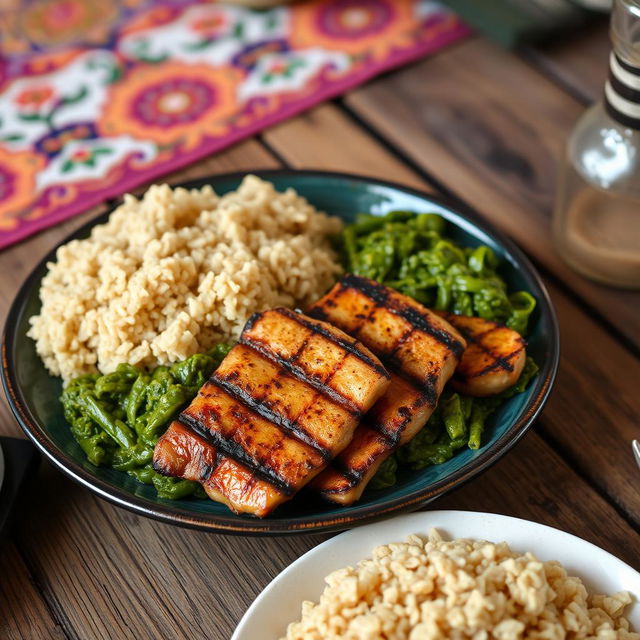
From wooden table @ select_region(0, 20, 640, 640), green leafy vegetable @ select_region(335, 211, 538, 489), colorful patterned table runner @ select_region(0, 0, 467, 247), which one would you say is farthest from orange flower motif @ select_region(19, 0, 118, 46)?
green leafy vegetable @ select_region(335, 211, 538, 489)

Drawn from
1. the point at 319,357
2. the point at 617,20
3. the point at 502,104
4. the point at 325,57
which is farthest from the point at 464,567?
the point at 325,57

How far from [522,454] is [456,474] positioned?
1.70 ft

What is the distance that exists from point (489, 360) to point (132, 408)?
1051mm

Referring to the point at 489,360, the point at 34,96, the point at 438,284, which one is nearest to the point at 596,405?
the point at 489,360

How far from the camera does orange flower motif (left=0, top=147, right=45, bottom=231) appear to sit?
10.7 feet

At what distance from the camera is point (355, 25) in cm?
405

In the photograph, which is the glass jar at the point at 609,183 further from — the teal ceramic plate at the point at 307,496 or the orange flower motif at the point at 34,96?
the orange flower motif at the point at 34,96

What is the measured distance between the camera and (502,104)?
369cm

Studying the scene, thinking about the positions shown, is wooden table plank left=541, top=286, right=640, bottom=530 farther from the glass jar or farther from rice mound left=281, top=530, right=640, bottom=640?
rice mound left=281, top=530, right=640, bottom=640

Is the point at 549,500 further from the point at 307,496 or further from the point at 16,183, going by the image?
the point at 16,183

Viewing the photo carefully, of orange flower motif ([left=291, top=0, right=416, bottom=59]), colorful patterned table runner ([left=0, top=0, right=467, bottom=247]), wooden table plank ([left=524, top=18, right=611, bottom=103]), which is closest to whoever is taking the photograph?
colorful patterned table runner ([left=0, top=0, right=467, bottom=247])

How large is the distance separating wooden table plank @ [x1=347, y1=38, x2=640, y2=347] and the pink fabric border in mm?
68

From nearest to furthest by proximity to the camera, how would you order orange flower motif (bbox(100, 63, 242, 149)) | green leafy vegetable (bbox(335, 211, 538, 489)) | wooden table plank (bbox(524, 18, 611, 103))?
1. green leafy vegetable (bbox(335, 211, 538, 489))
2. orange flower motif (bbox(100, 63, 242, 149))
3. wooden table plank (bbox(524, 18, 611, 103))

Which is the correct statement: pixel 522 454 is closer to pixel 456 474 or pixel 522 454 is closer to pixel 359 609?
pixel 456 474
